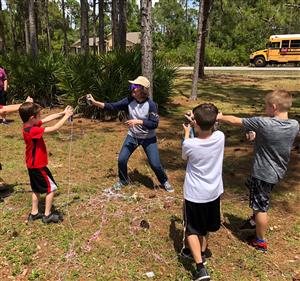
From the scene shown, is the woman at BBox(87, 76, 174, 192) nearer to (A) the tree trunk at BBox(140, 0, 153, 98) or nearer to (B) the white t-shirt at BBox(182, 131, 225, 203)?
(B) the white t-shirt at BBox(182, 131, 225, 203)

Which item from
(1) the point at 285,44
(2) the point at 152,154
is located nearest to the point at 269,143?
(2) the point at 152,154

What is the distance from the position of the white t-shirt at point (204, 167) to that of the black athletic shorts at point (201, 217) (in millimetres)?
69

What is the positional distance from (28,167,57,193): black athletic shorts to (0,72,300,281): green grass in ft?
1.45

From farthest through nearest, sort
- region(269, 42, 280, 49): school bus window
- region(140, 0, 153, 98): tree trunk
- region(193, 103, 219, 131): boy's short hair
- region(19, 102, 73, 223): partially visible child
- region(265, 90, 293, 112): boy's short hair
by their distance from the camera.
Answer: region(269, 42, 280, 49): school bus window < region(140, 0, 153, 98): tree trunk < region(19, 102, 73, 223): partially visible child < region(265, 90, 293, 112): boy's short hair < region(193, 103, 219, 131): boy's short hair

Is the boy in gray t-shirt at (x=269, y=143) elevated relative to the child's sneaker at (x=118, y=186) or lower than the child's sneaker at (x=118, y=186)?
elevated

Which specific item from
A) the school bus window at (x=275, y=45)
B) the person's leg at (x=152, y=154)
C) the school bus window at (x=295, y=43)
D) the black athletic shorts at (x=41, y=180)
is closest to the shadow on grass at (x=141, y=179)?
the person's leg at (x=152, y=154)

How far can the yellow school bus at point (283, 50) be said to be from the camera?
3089 cm

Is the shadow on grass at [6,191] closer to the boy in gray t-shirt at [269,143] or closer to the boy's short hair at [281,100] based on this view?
the boy in gray t-shirt at [269,143]

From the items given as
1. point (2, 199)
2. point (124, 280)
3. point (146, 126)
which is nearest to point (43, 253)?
point (124, 280)

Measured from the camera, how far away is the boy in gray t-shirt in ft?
11.6

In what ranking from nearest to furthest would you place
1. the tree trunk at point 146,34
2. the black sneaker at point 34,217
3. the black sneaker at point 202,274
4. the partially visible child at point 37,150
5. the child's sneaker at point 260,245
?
1. the black sneaker at point 202,274
2. the child's sneaker at point 260,245
3. the partially visible child at point 37,150
4. the black sneaker at point 34,217
5. the tree trunk at point 146,34

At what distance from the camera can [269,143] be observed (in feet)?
11.8

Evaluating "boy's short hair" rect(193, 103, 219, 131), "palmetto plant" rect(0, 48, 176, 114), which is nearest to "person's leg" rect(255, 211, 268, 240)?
"boy's short hair" rect(193, 103, 219, 131)

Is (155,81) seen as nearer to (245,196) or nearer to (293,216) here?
(245,196)
